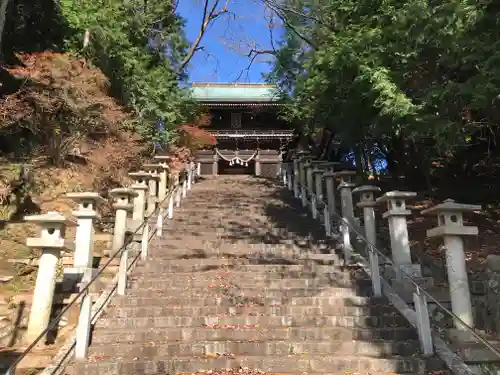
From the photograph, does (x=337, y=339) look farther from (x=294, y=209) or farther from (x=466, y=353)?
(x=294, y=209)

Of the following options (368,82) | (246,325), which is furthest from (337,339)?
(368,82)

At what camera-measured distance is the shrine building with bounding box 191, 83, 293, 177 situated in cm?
2456

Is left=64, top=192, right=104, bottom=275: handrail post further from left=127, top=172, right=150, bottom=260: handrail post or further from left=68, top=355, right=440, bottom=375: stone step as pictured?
left=68, top=355, right=440, bottom=375: stone step

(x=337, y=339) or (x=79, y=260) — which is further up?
(x=79, y=260)

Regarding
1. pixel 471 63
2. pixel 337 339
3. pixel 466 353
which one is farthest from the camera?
pixel 471 63

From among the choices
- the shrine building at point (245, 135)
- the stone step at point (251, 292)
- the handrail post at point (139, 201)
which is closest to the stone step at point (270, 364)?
the stone step at point (251, 292)

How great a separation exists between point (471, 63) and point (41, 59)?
10.9 m

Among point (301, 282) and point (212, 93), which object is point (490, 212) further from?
point (212, 93)

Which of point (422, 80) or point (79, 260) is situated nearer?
point (79, 260)

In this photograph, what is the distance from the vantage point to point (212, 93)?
2900cm

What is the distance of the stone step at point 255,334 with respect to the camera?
6.28 m

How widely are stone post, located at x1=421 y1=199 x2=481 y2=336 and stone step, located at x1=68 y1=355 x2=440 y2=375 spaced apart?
1.33 m

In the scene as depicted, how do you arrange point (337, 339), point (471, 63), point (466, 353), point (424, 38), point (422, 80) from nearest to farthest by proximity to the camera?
point (466, 353), point (337, 339), point (471, 63), point (424, 38), point (422, 80)

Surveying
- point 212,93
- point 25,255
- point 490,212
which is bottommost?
point 25,255
